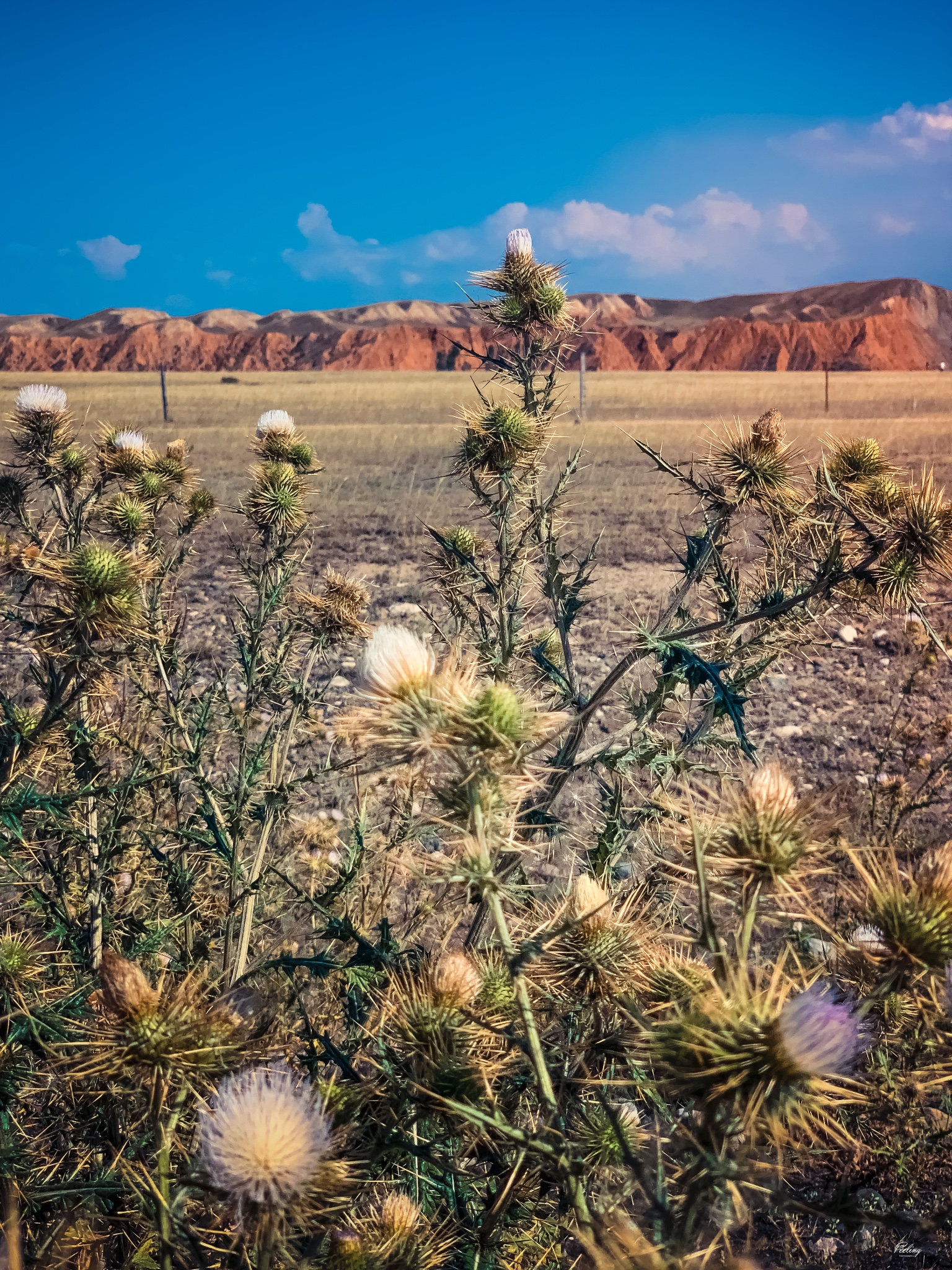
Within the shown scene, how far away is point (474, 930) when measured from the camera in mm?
2004

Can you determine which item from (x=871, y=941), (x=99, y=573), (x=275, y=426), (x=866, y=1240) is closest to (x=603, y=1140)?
(x=871, y=941)

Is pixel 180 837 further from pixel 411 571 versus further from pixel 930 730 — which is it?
pixel 411 571

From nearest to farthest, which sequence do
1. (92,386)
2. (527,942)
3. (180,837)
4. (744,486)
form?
(527,942), (744,486), (180,837), (92,386)

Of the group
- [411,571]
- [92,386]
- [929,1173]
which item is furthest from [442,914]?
[92,386]

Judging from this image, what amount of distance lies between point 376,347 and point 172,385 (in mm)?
47680

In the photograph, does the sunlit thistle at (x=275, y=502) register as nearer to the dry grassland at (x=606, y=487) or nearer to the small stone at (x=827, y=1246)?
the dry grassland at (x=606, y=487)

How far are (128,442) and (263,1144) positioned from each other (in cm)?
305

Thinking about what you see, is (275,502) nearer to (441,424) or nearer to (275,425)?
(275,425)

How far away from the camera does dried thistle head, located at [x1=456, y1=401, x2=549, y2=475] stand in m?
2.76

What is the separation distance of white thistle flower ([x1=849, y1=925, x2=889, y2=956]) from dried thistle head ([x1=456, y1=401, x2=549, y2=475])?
74.2 inches

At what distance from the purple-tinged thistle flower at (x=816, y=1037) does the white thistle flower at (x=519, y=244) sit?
116 inches

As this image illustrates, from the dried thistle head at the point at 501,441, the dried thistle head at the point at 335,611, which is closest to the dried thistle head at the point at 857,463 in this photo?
the dried thistle head at the point at 501,441

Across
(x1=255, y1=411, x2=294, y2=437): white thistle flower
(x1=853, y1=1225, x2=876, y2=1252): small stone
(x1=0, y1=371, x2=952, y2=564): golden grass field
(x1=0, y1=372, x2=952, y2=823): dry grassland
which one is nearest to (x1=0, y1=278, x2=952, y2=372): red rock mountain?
(x1=0, y1=371, x2=952, y2=564): golden grass field

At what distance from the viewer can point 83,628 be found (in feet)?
5.59
